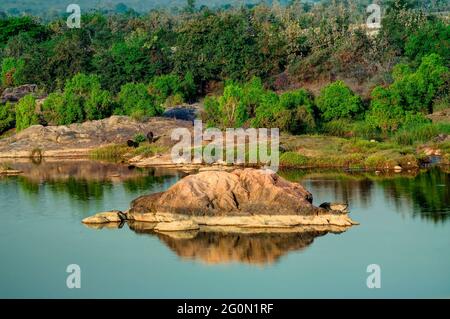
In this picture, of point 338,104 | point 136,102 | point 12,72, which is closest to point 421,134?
point 338,104

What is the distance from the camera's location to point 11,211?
118 feet

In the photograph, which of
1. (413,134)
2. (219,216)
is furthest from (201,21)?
(219,216)

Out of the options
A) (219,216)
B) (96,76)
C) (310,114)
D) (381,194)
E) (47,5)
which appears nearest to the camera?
(219,216)

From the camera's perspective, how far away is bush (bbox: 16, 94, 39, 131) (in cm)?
5642

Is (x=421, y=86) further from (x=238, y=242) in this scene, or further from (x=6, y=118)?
(x=238, y=242)

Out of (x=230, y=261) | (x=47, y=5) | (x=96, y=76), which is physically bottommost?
(x=230, y=261)

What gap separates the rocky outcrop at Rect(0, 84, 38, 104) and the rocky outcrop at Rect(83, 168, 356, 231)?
34.4 metres

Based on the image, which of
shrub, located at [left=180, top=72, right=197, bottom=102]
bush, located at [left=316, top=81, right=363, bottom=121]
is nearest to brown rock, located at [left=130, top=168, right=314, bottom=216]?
bush, located at [left=316, top=81, right=363, bottom=121]

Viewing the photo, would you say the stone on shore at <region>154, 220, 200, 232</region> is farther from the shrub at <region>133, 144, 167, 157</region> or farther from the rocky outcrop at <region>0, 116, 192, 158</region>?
the rocky outcrop at <region>0, 116, 192, 158</region>

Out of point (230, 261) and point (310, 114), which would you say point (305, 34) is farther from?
point (230, 261)

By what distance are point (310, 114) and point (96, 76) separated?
56.0 feet

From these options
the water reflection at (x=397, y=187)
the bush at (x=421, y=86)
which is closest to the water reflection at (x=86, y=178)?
the water reflection at (x=397, y=187)

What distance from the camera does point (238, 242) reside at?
30.0 meters

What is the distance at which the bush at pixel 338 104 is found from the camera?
53500mm
